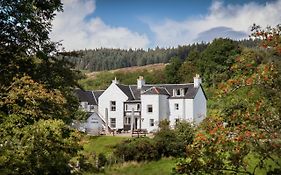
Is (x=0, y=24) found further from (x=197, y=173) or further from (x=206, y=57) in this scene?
(x=206, y=57)

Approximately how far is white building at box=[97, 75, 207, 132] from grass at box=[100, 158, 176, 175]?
2328 cm

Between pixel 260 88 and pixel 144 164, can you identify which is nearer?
pixel 260 88

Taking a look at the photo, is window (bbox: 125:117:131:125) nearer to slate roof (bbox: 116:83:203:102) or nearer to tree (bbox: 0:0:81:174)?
slate roof (bbox: 116:83:203:102)

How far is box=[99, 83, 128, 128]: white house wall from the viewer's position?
65.8m

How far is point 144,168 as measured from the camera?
1419 inches

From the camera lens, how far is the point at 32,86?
14.3 m

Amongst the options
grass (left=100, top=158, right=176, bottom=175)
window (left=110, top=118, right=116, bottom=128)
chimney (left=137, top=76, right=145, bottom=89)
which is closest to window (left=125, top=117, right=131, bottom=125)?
window (left=110, top=118, right=116, bottom=128)

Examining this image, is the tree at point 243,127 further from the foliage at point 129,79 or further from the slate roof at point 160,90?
the foliage at point 129,79

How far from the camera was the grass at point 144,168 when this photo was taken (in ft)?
112

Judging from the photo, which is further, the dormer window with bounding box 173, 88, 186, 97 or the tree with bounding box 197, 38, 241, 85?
the tree with bounding box 197, 38, 241, 85

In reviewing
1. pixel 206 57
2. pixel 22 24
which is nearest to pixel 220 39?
pixel 206 57

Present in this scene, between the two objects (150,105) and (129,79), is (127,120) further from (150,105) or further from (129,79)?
(129,79)

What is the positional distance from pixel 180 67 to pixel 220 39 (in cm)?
1262

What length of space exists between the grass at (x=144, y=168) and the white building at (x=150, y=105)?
2328 centimetres
